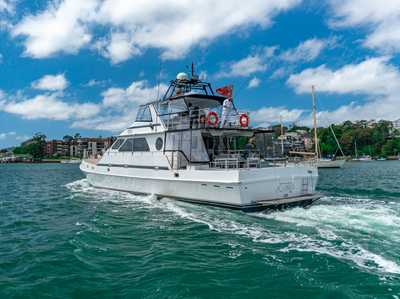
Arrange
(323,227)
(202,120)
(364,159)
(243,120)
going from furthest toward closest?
(364,159) → (243,120) → (202,120) → (323,227)

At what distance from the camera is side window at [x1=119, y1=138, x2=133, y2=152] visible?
54.2 ft

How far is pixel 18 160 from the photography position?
456 feet

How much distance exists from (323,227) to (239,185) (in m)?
3.05

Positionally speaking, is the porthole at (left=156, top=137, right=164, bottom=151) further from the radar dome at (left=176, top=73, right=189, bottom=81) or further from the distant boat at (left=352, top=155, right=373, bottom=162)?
the distant boat at (left=352, top=155, right=373, bottom=162)

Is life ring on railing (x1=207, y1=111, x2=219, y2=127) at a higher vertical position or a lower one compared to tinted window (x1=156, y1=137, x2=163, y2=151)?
higher

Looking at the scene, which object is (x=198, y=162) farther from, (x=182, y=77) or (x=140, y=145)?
(x=182, y=77)

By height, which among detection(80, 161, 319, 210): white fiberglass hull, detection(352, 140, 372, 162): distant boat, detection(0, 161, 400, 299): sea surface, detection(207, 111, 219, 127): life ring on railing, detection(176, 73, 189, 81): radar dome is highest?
detection(176, 73, 189, 81): radar dome

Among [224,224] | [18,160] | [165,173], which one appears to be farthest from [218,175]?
[18,160]

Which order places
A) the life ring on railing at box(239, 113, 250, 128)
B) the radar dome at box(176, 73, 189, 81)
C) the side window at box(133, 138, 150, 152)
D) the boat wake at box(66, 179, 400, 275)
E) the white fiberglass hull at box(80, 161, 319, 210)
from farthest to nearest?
the radar dome at box(176, 73, 189, 81)
the side window at box(133, 138, 150, 152)
the life ring on railing at box(239, 113, 250, 128)
the white fiberglass hull at box(80, 161, 319, 210)
the boat wake at box(66, 179, 400, 275)

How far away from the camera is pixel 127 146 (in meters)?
16.7

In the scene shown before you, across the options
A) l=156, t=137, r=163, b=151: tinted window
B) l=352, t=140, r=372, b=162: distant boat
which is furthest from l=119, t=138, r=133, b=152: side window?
l=352, t=140, r=372, b=162: distant boat

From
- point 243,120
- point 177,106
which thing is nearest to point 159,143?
point 177,106

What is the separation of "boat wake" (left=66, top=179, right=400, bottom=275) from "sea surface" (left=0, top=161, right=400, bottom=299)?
0.09 ft

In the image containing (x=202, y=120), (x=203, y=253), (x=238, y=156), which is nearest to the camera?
(x=203, y=253)
